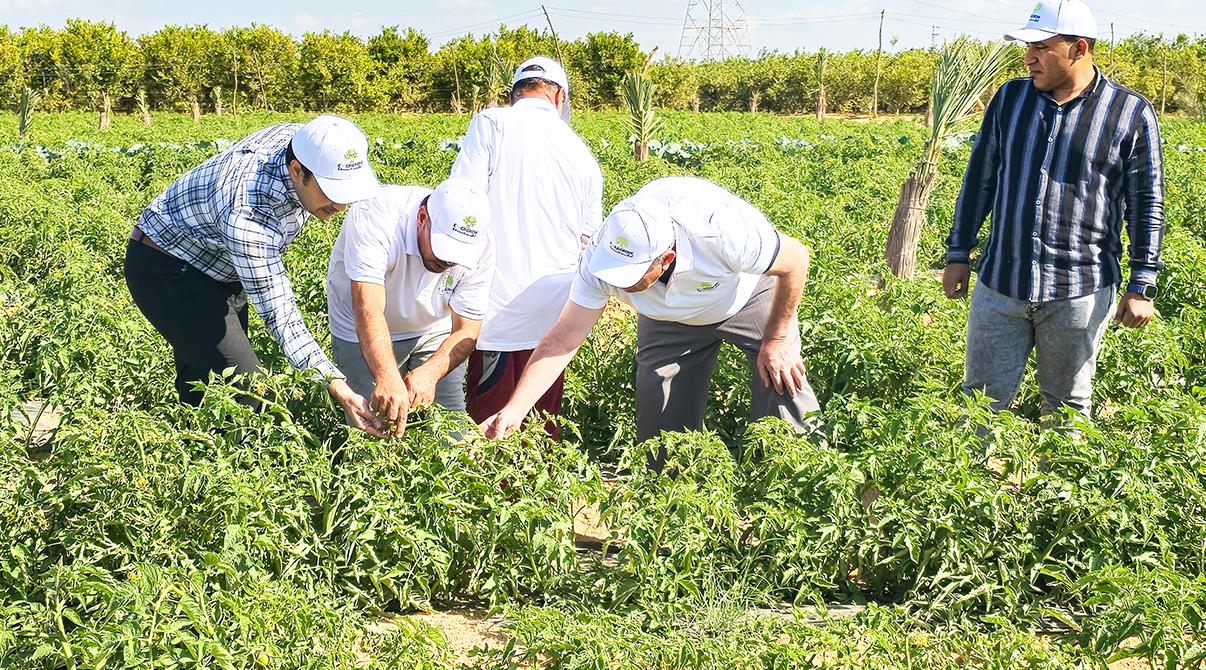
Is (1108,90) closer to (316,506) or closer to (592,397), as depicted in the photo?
(592,397)

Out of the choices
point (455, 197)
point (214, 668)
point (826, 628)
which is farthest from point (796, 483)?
point (214, 668)

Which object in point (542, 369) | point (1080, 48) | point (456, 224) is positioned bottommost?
point (542, 369)

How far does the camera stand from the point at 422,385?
136 inches

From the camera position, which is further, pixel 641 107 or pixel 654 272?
pixel 641 107

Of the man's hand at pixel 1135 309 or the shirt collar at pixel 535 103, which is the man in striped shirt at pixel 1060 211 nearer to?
the man's hand at pixel 1135 309

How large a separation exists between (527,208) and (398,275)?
0.69 metres

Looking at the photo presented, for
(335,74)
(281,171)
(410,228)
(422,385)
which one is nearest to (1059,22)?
(410,228)

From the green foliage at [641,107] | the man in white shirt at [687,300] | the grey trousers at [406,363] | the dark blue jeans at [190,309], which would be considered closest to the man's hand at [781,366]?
the man in white shirt at [687,300]

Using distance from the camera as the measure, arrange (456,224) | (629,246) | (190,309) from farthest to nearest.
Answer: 1. (190,309)
2. (456,224)
3. (629,246)

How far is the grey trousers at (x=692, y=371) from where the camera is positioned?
12.5 ft

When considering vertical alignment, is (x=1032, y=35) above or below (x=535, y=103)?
above

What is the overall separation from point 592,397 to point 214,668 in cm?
256

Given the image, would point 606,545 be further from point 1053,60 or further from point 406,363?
point 1053,60

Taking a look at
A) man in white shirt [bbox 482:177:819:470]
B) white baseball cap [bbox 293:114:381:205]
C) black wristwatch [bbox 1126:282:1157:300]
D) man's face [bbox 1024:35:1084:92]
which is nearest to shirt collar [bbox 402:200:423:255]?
white baseball cap [bbox 293:114:381:205]
